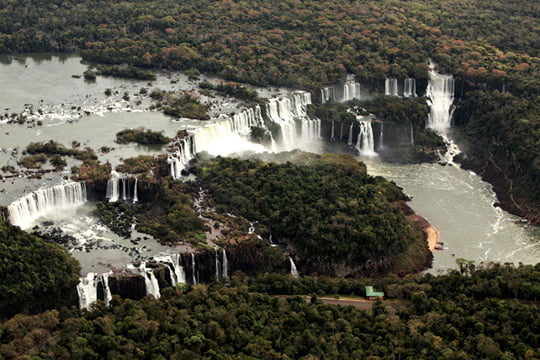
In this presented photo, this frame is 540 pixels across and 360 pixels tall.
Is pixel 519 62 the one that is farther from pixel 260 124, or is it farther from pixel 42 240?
pixel 42 240

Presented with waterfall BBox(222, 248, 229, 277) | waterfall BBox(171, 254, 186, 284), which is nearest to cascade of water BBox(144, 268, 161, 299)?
waterfall BBox(171, 254, 186, 284)

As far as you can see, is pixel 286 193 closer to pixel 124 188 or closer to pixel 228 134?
pixel 124 188

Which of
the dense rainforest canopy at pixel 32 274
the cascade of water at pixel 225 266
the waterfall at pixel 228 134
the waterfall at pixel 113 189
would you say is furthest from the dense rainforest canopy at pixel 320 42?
the dense rainforest canopy at pixel 32 274

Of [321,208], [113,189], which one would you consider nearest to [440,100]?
[321,208]

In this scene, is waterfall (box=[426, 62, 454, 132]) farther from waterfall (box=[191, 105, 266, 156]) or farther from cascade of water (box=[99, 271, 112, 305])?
cascade of water (box=[99, 271, 112, 305])

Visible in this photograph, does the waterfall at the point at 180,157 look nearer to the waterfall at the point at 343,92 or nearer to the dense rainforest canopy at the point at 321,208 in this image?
the dense rainforest canopy at the point at 321,208

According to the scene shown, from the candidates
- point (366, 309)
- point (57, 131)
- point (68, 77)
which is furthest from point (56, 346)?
point (68, 77)

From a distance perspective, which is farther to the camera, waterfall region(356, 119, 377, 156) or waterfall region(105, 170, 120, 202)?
waterfall region(356, 119, 377, 156)
